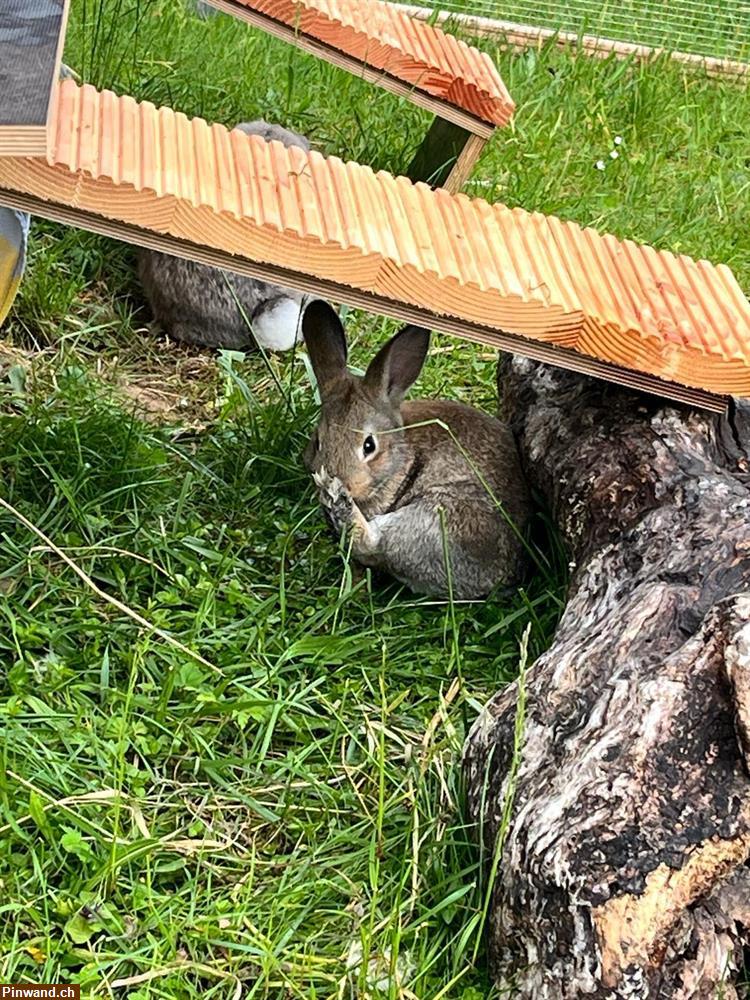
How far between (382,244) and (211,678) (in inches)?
39.3

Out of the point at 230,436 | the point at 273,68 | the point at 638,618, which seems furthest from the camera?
the point at 273,68

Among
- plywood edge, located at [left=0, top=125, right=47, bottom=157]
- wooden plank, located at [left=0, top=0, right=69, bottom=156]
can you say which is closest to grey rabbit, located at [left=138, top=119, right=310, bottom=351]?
wooden plank, located at [left=0, top=0, right=69, bottom=156]

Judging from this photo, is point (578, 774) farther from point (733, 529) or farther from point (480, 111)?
point (480, 111)

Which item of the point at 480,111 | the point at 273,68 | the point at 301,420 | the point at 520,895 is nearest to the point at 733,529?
the point at 520,895

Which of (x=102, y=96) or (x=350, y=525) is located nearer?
(x=102, y=96)

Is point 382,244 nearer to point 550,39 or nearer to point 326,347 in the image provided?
point 326,347

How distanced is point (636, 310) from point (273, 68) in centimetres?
311

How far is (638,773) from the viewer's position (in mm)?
2371

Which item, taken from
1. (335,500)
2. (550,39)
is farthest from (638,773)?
(550,39)

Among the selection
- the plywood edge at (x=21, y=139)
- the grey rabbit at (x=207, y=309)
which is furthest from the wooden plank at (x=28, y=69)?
the grey rabbit at (x=207, y=309)

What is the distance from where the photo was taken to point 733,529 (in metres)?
2.84

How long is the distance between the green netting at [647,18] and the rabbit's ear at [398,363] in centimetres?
297

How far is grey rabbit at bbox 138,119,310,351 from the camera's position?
4.59 meters

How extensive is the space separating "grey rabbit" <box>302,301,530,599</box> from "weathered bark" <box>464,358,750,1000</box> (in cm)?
53
